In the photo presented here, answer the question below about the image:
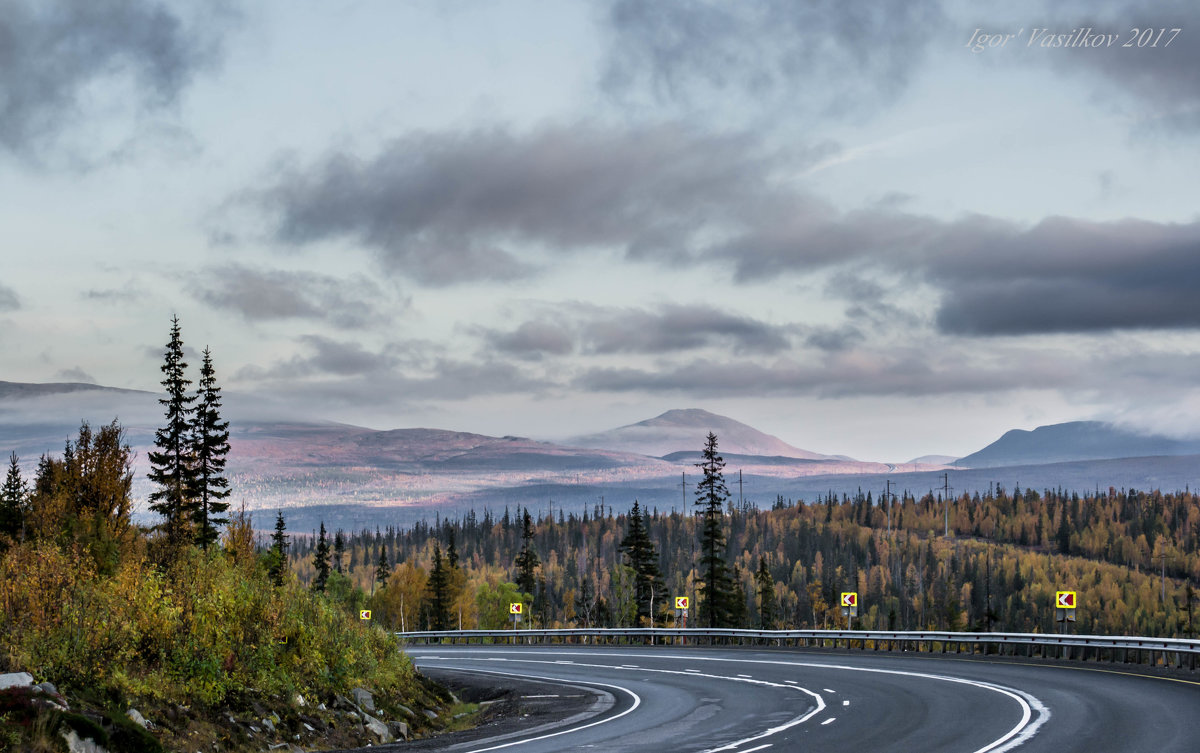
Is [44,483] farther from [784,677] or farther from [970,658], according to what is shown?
[970,658]

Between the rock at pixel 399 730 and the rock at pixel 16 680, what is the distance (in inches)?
395

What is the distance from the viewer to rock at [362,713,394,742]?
23959 mm

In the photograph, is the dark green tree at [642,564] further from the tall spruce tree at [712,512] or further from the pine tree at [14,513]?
the pine tree at [14,513]

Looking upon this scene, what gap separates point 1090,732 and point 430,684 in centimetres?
2137

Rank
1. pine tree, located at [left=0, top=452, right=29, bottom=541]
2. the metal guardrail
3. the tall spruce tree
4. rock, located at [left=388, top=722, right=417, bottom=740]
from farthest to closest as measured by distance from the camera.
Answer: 1. the tall spruce tree
2. pine tree, located at [left=0, top=452, right=29, bottom=541]
3. the metal guardrail
4. rock, located at [left=388, top=722, right=417, bottom=740]

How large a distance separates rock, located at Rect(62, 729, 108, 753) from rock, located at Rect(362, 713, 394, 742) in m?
8.79

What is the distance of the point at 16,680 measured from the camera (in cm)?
1612

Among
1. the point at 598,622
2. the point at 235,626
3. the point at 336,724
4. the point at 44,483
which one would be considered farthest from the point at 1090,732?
the point at 598,622

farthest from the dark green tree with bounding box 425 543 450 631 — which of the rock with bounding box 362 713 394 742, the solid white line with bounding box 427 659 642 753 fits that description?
the rock with bounding box 362 713 394 742

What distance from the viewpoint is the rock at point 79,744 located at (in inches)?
599

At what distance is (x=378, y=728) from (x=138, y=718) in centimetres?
743

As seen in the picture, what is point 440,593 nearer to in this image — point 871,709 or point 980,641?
point 980,641

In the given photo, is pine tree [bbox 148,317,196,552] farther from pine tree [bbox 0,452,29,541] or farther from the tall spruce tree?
the tall spruce tree

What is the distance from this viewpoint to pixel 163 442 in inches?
2500
